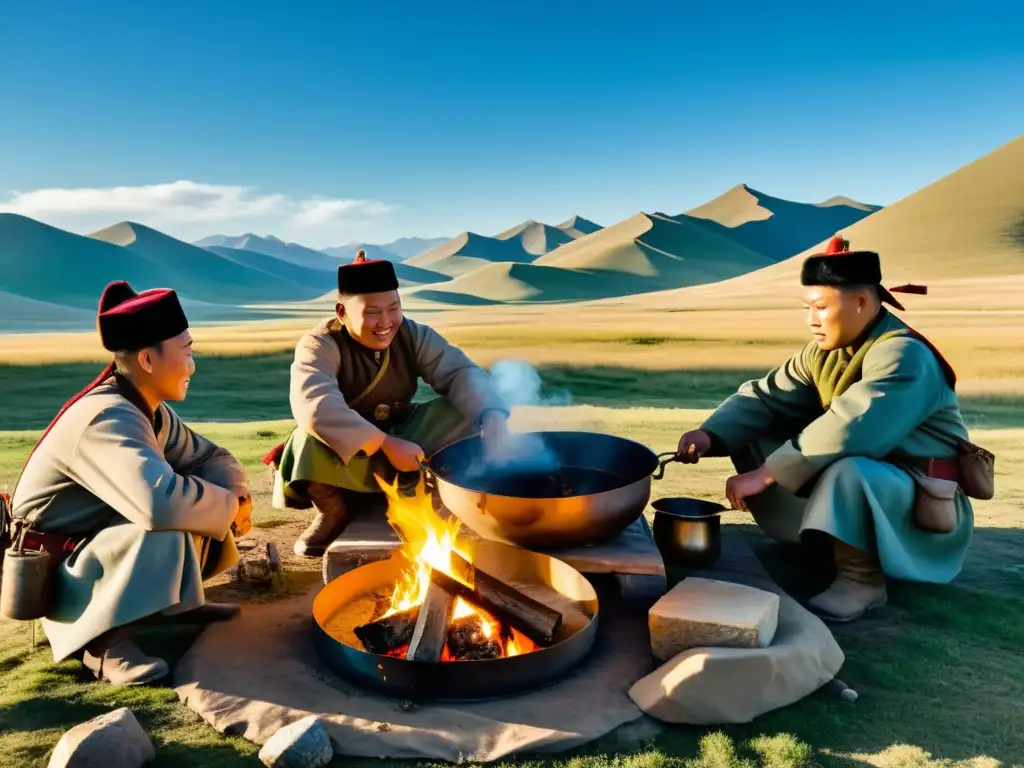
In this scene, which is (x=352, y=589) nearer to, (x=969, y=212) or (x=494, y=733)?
(x=494, y=733)

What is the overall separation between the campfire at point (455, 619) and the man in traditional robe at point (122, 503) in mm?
785

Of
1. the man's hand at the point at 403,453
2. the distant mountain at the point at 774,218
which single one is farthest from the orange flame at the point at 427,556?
the distant mountain at the point at 774,218

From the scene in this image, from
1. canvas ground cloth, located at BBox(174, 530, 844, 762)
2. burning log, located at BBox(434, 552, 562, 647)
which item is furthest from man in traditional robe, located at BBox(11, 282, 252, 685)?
burning log, located at BBox(434, 552, 562, 647)

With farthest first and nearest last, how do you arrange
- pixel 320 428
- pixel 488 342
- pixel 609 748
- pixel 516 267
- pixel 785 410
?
pixel 516 267 → pixel 488 342 → pixel 785 410 → pixel 320 428 → pixel 609 748

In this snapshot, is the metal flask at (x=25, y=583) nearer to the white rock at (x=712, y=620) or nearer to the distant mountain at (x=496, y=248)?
the white rock at (x=712, y=620)

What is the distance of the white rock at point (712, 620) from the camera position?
8.66ft

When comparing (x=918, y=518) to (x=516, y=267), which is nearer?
(x=918, y=518)

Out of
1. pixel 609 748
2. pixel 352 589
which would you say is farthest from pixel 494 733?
pixel 352 589

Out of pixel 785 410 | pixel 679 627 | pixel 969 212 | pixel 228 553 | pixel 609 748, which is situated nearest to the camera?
pixel 609 748

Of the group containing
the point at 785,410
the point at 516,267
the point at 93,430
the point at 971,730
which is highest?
the point at 516,267

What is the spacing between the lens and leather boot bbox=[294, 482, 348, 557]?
413 centimetres

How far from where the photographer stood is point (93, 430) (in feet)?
9.00

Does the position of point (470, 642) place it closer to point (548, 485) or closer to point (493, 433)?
point (548, 485)

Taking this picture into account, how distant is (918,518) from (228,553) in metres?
3.22
